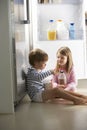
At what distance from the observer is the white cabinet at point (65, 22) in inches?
104

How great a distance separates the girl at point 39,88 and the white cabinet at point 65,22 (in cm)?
43

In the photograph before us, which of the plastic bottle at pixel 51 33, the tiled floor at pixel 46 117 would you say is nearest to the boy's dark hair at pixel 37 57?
the tiled floor at pixel 46 117

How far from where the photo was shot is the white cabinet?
104 inches

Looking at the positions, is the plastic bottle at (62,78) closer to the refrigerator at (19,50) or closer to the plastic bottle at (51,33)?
the refrigerator at (19,50)

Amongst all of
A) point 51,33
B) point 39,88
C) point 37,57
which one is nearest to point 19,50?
point 37,57

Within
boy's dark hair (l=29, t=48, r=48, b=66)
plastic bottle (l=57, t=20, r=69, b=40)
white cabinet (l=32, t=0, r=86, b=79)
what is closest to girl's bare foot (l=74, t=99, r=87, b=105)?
boy's dark hair (l=29, t=48, r=48, b=66)

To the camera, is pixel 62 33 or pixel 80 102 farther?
pixel 62 33

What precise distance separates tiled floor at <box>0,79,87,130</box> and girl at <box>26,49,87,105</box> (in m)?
0.07

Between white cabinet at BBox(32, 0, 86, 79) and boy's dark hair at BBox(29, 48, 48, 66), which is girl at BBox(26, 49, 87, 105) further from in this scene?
white cabinet at BBox(32, 0, 86, 79)

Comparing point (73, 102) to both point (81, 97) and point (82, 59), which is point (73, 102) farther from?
point (82, 59)

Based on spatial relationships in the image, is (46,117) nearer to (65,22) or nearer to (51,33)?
(51,33)

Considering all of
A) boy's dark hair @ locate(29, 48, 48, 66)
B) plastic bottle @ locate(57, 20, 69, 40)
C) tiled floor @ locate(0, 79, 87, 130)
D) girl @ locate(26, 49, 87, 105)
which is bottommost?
tiled floor @ locate(0, 79, 87, 130)

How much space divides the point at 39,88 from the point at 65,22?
104 centimetres

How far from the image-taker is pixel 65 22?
2885 mm
